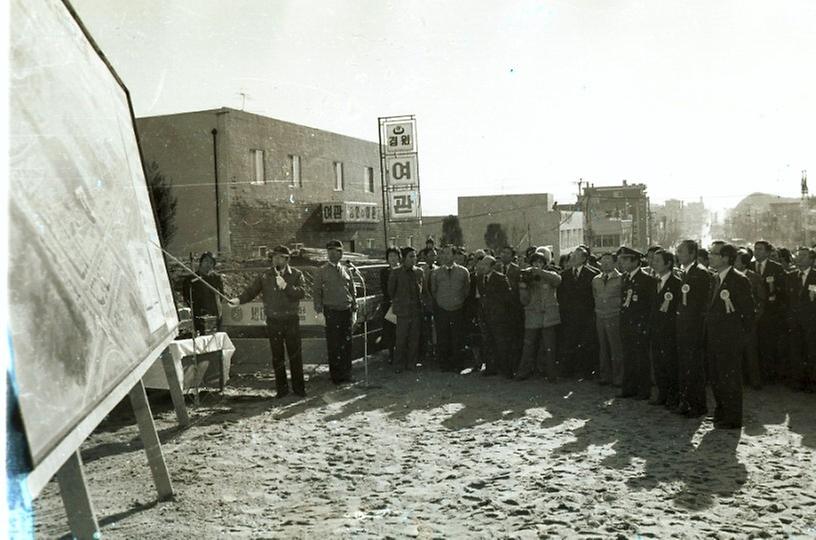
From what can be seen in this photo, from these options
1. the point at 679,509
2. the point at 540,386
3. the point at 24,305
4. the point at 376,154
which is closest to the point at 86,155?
the point at 24,305

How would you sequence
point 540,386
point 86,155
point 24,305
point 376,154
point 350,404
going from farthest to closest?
point 376,154 < point 540,386 < point 350,404 < point 86,155 < point 24,305

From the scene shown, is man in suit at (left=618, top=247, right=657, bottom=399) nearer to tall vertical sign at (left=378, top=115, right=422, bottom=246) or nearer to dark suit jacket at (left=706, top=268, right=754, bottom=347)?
dark suit jacket at (left=706, top=268, right=754, bottom=347)

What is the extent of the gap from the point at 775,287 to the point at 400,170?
10.8 metres

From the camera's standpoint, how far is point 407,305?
33.7ft

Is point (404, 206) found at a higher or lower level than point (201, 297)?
higher

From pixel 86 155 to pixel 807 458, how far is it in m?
5.74

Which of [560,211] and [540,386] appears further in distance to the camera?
[560,211]

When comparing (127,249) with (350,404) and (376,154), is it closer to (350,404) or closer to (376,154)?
(350,404)

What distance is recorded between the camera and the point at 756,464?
5.28 metres

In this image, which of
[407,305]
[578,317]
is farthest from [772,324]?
[407,305]

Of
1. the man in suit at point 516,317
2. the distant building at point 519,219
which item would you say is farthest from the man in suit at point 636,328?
the distant building at point 519,219

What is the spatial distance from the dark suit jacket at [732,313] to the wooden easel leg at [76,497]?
5622 millimetres

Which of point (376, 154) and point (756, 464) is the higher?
point (376, 154)

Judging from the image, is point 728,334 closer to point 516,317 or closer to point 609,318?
point 609,318
